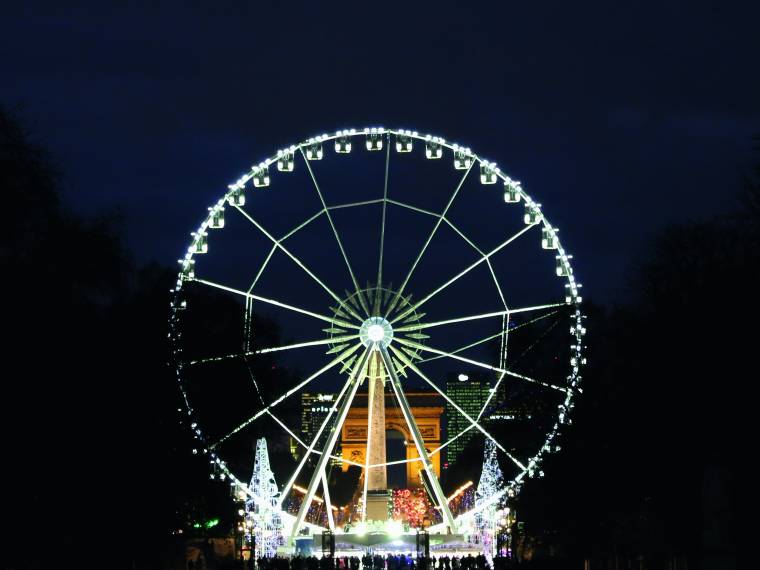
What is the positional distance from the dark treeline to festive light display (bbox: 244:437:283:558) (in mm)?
1774

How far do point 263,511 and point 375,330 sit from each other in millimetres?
7296

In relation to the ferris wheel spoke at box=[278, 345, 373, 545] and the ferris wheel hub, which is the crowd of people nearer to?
the ferris wheel spoke at box=[278, 345, 373, 545]

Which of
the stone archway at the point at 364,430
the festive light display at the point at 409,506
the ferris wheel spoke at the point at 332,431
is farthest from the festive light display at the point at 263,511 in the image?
the stone archway at the point at 364,430

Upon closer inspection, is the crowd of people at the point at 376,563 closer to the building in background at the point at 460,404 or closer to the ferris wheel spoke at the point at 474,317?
the ferris wheel spoke at the point at 474,317

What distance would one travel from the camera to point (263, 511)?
51688 millimetres

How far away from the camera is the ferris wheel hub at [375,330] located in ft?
163

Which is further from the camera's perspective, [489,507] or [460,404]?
[460,404]

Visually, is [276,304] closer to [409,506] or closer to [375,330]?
[375,330]
